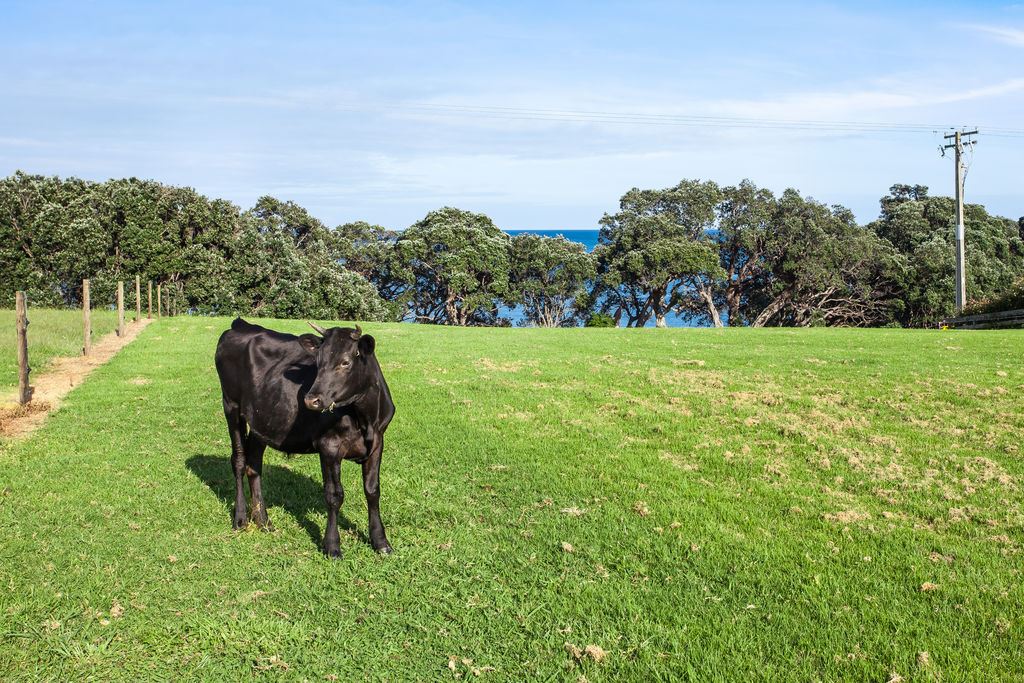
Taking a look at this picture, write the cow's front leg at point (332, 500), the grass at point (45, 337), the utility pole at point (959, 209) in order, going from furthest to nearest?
the utility pole at point (959, 209) → the grass at point (45, 337) → the cow's front leg at point (332, 500)

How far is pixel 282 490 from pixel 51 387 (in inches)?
472

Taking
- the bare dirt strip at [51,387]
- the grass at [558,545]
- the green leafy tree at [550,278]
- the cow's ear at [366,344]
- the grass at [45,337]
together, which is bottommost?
the grass at [558,545]

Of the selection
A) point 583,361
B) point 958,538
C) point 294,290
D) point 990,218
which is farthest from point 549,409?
point 990,218

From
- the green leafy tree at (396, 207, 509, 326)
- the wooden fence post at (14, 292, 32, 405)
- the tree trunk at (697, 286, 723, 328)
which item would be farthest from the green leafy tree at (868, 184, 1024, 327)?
the wooden fence post at (14, 292, 32, 405)

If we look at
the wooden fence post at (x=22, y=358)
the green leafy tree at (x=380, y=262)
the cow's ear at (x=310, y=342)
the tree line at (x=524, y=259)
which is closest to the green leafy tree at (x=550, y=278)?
the tree line at (x=524, y=259)

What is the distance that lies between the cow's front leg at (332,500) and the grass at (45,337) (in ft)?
44.6

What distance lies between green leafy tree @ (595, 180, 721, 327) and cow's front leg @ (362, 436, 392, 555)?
52093 mm

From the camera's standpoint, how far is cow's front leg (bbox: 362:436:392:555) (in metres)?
8.27

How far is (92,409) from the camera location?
16.4 m

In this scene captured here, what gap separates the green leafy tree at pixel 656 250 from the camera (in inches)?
2327

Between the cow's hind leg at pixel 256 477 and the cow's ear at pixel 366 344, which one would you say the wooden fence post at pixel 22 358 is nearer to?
the cow's hind leg at pixel 256 477

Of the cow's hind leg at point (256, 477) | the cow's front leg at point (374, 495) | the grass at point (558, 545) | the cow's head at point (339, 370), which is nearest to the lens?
the grass at point (558, 545)

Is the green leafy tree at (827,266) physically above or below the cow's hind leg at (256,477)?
above

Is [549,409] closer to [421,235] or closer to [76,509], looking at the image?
[76,509]
